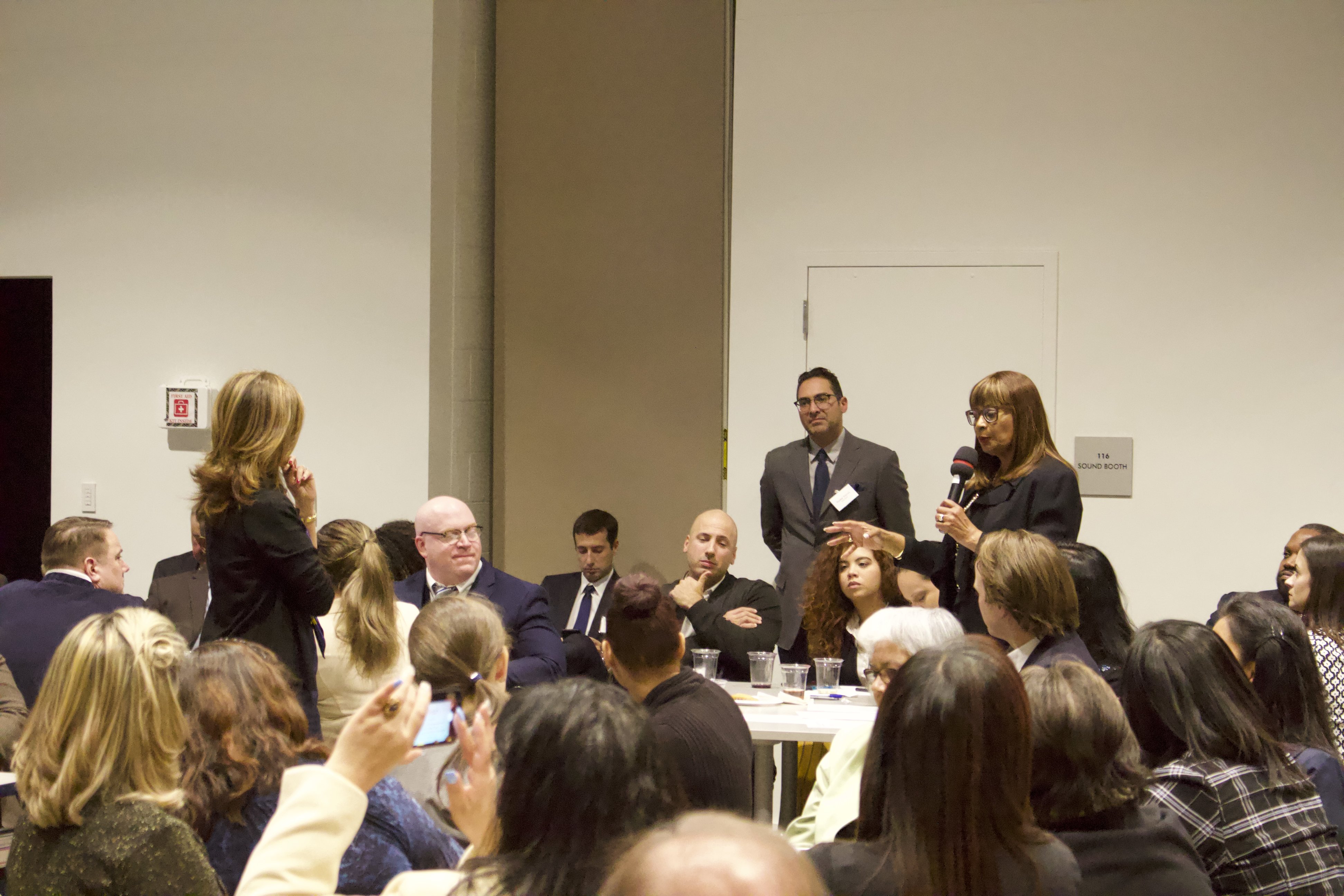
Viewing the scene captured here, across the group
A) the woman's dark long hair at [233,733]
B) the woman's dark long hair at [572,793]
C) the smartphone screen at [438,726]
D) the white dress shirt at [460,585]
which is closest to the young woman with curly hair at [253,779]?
the woman's dark long hair at [233,733]

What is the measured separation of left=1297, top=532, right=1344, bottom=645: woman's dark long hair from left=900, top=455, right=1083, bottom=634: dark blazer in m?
0.71

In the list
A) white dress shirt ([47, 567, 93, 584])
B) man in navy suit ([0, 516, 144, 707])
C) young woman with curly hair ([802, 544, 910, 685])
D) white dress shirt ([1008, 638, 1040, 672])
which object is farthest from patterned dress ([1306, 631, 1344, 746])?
white dress shirt ([47, 567, 93, 584])

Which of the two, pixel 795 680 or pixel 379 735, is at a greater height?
pixel 379 735

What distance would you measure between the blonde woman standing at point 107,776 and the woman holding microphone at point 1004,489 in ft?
8.57

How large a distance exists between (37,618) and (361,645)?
126cm

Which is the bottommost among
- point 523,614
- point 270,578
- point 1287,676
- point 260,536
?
point 523,614

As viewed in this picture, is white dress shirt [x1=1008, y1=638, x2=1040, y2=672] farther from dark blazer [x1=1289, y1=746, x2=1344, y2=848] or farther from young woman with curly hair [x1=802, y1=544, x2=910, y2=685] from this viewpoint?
young woman with curly hair [x1=802, y1=544, x2=910, y2=685]

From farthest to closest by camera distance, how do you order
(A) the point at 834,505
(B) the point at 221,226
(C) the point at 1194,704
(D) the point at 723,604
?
1. (B) the point at 221,226
2. (A) the point at 834,505
3. (D) the point at 723,604
4. (C) the point at 1194,704

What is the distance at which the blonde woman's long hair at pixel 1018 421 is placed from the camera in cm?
388

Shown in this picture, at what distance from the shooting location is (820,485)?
187 inches

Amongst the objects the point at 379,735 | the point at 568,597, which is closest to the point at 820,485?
the point at 568,597

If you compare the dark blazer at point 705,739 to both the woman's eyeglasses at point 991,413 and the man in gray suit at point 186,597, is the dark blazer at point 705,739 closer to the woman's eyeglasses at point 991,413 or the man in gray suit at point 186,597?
the woman's eyeglasses at point 991,413

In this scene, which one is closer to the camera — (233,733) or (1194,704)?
(233,733)

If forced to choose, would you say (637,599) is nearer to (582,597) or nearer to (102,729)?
(102,729)
